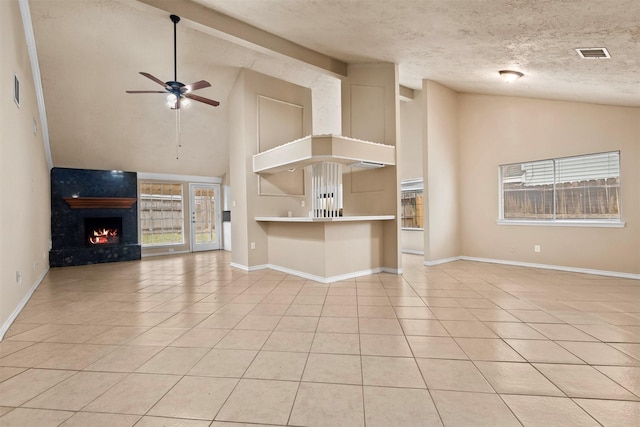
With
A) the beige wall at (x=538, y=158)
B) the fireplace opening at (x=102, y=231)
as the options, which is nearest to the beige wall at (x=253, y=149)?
the fireplace opening at (x=102, y=231)

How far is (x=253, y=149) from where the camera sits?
5.82m

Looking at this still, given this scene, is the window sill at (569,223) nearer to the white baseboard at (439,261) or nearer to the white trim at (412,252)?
the white baseboard at (439,261)

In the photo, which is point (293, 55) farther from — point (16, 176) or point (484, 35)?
point (16, 176)

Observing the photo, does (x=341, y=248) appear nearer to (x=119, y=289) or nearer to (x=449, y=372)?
(x=449, y=372)

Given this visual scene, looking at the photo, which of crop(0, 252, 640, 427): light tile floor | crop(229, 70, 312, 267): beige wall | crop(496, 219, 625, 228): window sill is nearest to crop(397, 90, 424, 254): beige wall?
crop(496, 219, 625, 228): window sill

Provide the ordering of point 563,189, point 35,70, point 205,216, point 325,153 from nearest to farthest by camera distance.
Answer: point 325,153 → point 35,70 → point 563,189 → point 205,216

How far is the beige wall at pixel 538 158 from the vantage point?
4648 millimetres

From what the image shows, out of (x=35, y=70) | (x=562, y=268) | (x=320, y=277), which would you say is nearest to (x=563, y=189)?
(x=562, y=268)

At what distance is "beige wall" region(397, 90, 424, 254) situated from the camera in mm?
7289

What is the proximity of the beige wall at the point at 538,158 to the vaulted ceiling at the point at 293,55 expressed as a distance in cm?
38

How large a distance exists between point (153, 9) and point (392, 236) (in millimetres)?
4674

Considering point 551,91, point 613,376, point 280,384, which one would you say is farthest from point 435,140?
point 280,384

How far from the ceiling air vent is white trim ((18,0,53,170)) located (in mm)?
6482

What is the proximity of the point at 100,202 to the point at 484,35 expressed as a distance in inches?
320
